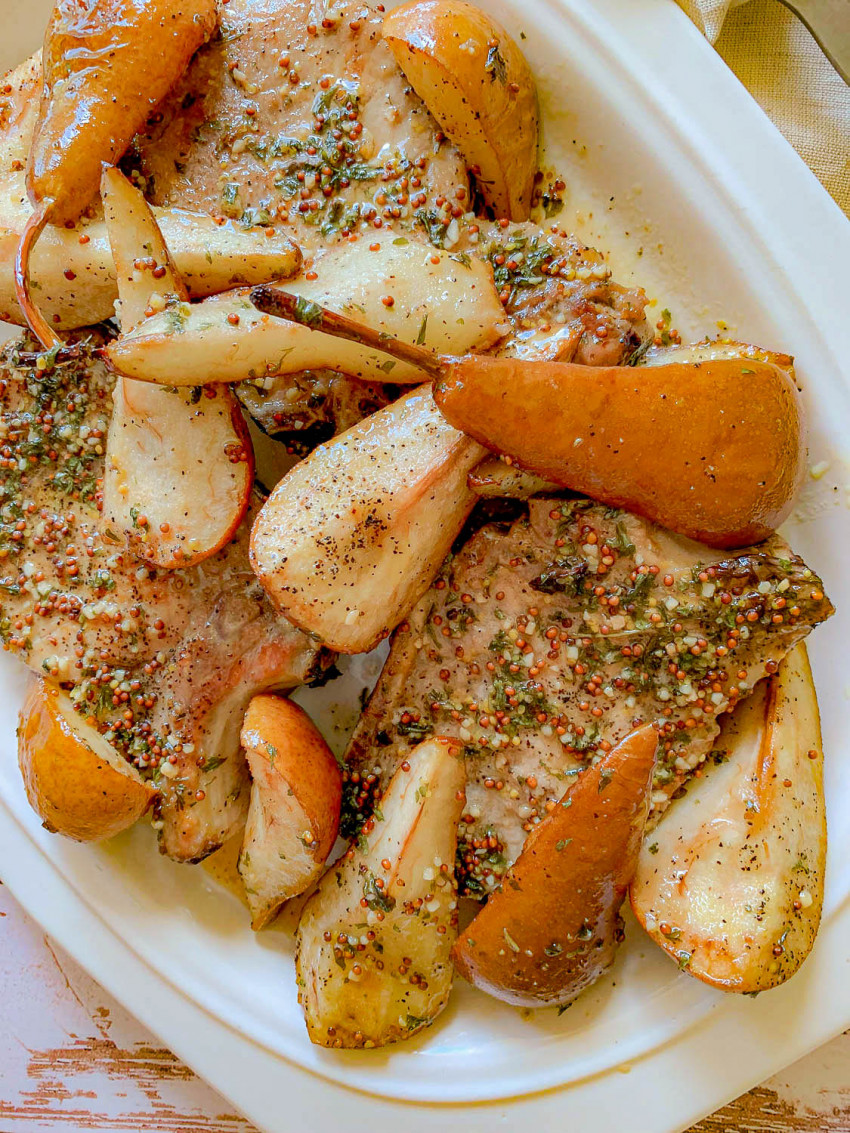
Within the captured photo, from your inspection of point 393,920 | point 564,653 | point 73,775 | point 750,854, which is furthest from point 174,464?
point 750,854

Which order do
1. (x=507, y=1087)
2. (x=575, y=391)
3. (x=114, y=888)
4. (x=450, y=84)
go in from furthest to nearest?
(x=114, y=888), (x=507, y=1087), (x=450, y=84), (x=575, y=391)

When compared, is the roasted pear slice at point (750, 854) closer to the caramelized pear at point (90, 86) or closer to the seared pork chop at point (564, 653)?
the seared pork chop at point (564, 653)

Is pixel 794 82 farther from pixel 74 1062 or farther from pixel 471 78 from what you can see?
pixel 74 1062

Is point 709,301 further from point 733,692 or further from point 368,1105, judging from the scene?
point 368,1105

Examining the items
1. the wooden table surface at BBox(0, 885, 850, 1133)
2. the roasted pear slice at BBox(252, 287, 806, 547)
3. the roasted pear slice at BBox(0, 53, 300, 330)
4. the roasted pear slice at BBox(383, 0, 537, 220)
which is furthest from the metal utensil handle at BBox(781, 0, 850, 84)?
the wooden table surface at BBox(0, 885, 850, 1133)

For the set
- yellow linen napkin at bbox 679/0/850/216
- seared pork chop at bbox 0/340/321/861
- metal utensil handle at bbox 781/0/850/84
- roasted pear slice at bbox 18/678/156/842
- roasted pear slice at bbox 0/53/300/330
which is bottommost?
roasted pear slice at bbox 18/678/156/842

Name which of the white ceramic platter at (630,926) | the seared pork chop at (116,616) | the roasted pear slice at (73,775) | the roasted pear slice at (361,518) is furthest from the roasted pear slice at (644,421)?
the roasted pear slice at (73,775)

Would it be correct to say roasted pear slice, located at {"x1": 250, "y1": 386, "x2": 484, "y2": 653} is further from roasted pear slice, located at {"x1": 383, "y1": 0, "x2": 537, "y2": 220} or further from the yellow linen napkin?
the yellow linen napkin

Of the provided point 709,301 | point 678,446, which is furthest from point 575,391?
point 709,301
